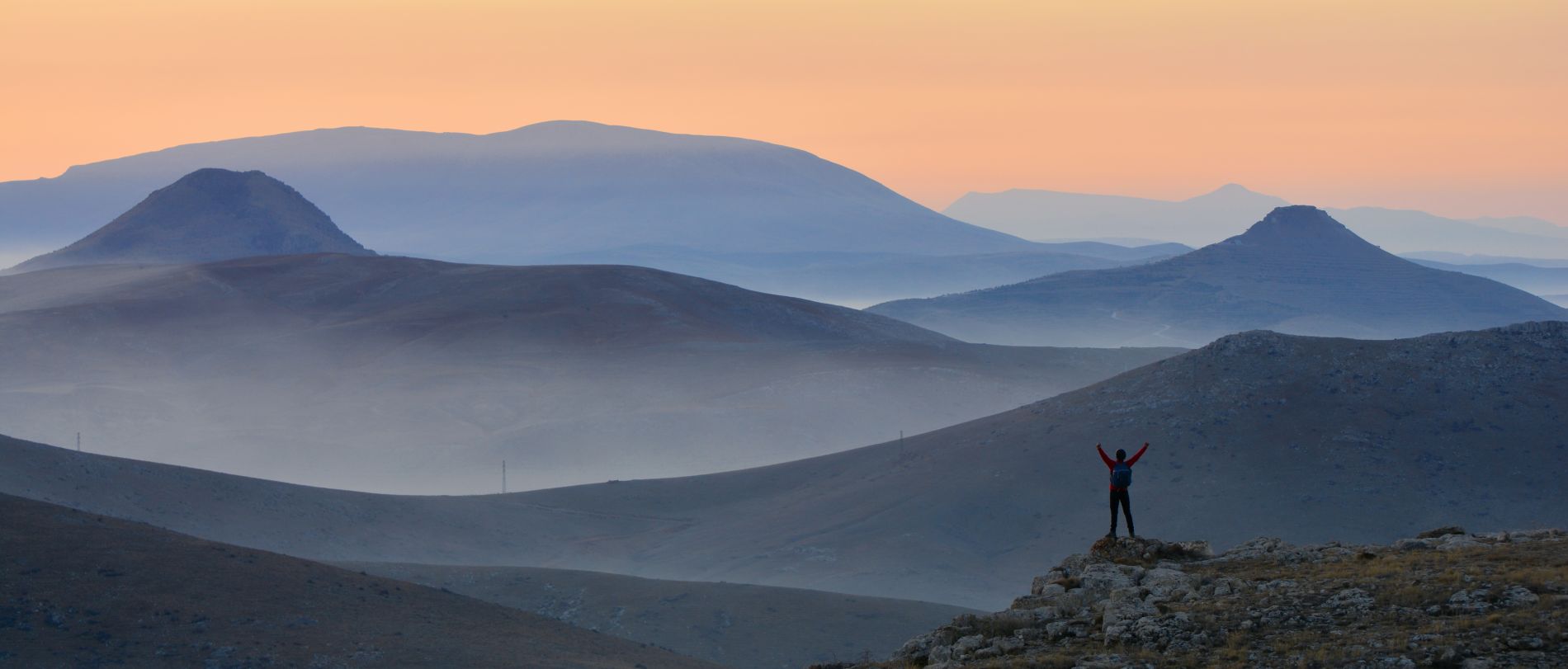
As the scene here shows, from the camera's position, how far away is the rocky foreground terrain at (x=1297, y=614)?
14703 millimetres

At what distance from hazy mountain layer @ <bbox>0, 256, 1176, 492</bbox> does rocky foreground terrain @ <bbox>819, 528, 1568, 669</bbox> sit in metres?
91.9

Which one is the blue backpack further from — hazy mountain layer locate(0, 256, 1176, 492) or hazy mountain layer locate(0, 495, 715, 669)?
hazy mountain layer locate(0, 256, 1176, 492)

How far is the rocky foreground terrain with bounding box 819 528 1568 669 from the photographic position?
14.7 metres

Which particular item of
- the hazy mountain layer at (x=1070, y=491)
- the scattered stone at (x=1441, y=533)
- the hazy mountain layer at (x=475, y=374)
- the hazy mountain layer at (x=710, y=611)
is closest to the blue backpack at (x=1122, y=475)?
the scattered stone at (x=1441, y=533)

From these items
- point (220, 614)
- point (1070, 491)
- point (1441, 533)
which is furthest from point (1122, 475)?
point (1070, 491)

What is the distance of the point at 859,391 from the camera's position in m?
124

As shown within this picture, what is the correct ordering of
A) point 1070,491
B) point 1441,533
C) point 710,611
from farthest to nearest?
point 1070,491 → point 710,611 → point 1441,533

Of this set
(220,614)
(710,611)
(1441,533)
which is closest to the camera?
(1441,533)

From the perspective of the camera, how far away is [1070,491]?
63.7 meters

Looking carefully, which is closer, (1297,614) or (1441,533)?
(1297,614)

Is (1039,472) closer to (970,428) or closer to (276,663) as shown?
(970,428)

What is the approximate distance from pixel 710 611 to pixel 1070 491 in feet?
68.1

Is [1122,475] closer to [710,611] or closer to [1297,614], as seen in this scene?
[1297,614]

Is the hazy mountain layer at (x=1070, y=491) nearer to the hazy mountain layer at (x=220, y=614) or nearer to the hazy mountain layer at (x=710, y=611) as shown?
the hazy mountain layer at (x=710, y=611)
